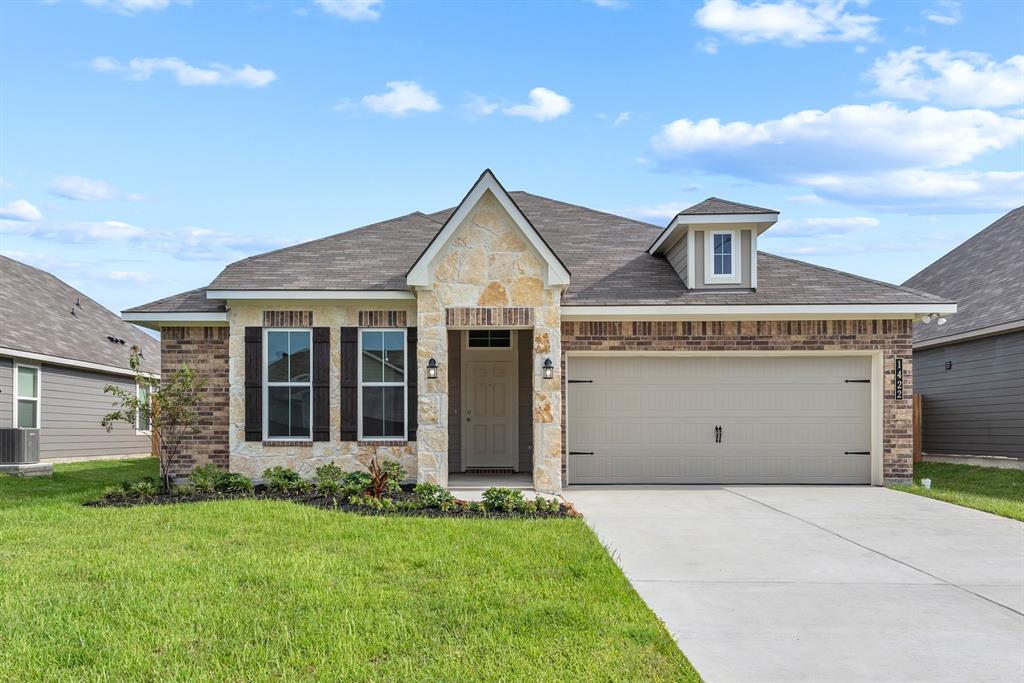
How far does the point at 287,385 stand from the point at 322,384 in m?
0.59

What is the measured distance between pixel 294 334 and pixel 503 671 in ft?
32.8

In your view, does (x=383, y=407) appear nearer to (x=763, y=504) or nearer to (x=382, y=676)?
(x=763, y=504)

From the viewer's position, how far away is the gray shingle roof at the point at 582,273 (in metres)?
14.2

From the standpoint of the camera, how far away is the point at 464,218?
1315 cm

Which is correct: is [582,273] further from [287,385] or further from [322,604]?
[322,604]

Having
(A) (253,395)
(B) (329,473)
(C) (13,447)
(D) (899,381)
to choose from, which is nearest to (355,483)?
(B) (329,473)

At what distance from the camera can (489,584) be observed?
6801 mm

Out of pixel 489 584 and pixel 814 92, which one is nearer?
pixel 489 584

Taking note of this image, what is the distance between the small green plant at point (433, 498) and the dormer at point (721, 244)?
602 centimetres

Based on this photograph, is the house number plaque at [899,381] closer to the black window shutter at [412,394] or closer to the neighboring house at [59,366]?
the black window shutter at [412,394]

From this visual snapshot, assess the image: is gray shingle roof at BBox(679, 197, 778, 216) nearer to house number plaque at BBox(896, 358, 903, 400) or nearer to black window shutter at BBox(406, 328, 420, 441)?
house number plaque at BBox(896, 358, 903, 400)

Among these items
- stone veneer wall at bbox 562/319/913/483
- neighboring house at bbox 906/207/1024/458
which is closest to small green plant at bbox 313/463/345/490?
stone veneer wall at bbox 562/319/913/483

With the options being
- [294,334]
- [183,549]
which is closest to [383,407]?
[294,334]

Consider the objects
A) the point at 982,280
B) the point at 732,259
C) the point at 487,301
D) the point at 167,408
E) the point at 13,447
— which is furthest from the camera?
the point at 982,280
